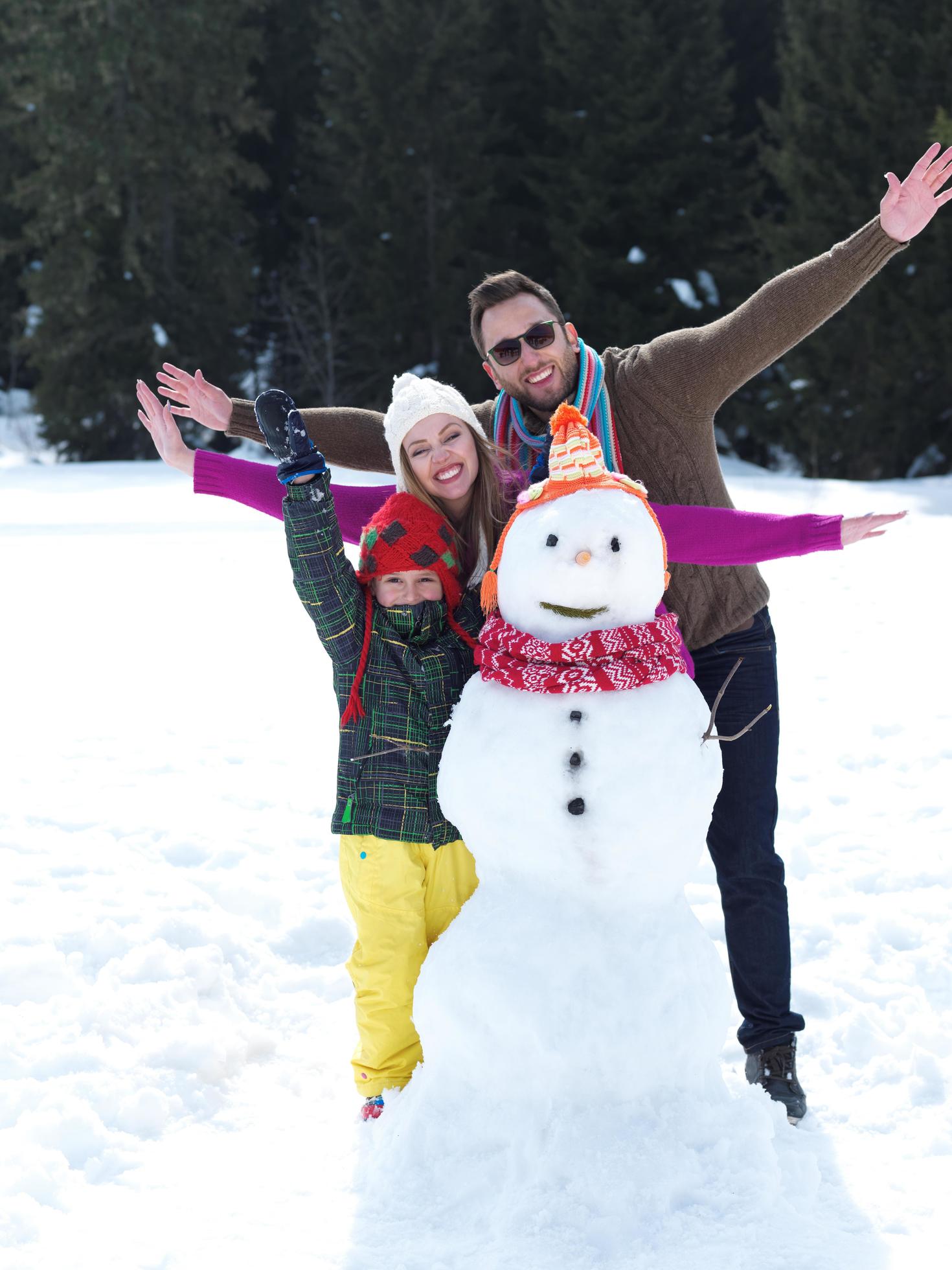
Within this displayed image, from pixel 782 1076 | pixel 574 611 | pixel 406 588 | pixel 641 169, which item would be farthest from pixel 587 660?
pixel 641 169

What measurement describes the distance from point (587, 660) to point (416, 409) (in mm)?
727

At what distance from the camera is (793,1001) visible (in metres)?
3.04

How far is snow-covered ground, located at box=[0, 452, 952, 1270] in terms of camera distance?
7.21 ft

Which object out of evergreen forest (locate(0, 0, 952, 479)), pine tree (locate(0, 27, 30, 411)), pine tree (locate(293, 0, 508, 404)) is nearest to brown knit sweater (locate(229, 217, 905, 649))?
evergreen forest (locate(0, 0, 952, 479))

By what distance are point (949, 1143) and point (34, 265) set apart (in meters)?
21.0

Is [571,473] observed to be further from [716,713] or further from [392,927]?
[392,927]

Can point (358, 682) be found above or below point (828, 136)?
below

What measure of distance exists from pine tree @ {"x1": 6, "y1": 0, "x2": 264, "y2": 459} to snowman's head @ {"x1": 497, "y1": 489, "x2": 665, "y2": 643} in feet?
51.3

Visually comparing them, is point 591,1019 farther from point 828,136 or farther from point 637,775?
point 828,136

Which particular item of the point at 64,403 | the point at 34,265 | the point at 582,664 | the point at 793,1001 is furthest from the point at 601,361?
the point at 34,265

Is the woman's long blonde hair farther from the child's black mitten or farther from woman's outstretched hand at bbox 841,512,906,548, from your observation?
woman's outstretched hand at bbox 841,512,906,548

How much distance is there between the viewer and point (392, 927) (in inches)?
94.7

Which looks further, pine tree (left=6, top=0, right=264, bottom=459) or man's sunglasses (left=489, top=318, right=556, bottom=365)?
pine tree (left=6, top=0, right=264, bottom=459)

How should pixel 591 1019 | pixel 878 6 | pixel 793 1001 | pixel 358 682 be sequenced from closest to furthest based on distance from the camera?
pixel 591 1019
pixel 358 682
pixel 793 1001
pixel 878 6
